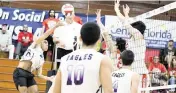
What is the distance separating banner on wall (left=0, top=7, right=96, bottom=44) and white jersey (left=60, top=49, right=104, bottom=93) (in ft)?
32.2

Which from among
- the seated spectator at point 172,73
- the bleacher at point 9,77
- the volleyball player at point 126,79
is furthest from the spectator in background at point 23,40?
the volleyball player at point 126,79

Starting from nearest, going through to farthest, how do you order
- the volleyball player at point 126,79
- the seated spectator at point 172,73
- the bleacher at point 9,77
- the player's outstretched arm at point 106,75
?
1. the player's outstretched arm at point 106,75
2. the volleyball player at point 126,79
3. the seated spectator at point 172,73
4. the bleacher at point 9,77

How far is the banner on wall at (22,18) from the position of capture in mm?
13163

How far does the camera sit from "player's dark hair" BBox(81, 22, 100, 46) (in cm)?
337

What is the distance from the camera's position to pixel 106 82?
3.30 m

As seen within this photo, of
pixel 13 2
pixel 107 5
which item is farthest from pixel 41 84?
pixel 107 5

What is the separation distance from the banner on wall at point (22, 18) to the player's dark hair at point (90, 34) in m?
9.84

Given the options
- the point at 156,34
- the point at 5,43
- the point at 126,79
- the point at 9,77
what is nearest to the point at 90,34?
the point at 126,79

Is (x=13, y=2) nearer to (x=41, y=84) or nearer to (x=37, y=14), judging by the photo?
(x=37, y=14)

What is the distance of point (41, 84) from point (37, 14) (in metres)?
3.09

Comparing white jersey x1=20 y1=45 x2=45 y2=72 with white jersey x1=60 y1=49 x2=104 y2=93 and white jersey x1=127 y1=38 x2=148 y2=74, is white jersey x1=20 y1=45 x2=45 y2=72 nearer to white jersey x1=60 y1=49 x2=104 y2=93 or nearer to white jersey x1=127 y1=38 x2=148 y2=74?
white jersey x1=127 y1=38 x2=148 y2=74

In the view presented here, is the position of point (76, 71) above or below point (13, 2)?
below

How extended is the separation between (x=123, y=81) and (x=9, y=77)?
23.2 ft

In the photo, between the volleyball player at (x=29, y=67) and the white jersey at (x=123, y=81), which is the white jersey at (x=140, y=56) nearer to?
the white jersey at (x=123, y=81)
